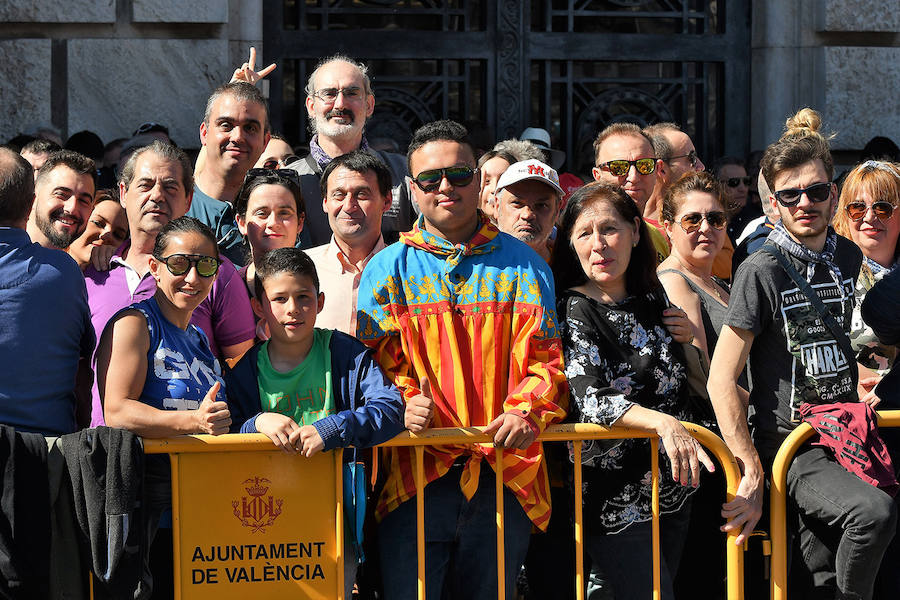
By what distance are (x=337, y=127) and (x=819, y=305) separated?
2.27m

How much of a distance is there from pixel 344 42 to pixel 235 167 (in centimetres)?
248

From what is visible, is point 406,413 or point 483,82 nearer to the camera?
point 406,413

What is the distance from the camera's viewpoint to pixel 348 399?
3986 mm

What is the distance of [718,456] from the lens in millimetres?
4023

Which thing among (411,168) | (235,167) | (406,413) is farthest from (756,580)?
(235,167)

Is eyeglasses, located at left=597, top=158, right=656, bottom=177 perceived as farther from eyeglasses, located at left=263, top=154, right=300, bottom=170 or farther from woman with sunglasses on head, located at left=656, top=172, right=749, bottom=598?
eyeglasses, located at left=263, top=154, right=300, bottom=170

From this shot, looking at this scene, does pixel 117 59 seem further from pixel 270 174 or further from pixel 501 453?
pixel 501 453

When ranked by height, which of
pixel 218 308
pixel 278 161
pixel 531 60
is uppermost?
pixel 531 60

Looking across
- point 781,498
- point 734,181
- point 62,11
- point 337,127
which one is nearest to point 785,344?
point 781,498

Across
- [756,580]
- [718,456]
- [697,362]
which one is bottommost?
[756,580]

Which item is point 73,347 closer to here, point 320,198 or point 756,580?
point 320,198

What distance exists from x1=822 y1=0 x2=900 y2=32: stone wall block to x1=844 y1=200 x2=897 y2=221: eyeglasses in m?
3.02

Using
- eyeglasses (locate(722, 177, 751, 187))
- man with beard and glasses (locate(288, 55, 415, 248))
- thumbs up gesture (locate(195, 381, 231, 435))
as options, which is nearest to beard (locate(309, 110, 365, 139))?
man with beard and glasses (locate(288, 55, 415, 248))

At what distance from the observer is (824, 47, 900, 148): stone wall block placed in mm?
7688
